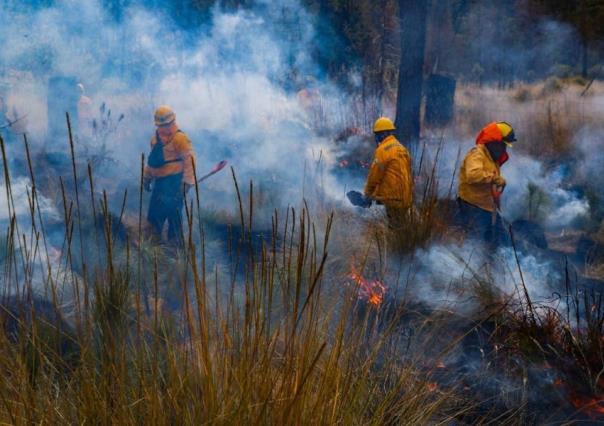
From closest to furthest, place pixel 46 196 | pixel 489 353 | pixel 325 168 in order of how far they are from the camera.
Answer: pixel 489 353, pixel 46 196, pixel 325 168

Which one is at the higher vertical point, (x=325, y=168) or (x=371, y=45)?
(x=371, y=45)

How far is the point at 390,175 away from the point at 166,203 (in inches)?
70.9

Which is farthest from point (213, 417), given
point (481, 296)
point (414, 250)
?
point (414, 250)

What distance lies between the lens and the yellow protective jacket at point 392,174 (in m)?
5.41

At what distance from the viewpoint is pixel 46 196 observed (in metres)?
5.63

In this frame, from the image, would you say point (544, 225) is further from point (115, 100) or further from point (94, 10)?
point (94, 10)

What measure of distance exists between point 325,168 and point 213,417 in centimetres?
585

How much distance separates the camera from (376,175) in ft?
18.2

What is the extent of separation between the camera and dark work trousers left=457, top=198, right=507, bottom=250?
552cm

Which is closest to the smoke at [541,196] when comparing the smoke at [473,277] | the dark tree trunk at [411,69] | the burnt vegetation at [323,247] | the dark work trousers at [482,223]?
the burnt vegetation at [323,247]

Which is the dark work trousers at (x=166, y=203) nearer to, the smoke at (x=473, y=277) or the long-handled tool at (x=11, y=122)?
the long-handled tool at (x=11, y=122)

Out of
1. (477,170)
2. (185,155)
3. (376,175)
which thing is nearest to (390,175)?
(376,175)

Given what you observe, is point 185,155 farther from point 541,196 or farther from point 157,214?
point 541,196

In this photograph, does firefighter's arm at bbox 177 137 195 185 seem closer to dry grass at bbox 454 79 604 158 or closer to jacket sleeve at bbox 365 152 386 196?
jacket sleeve at bbox 365 152 386 196
